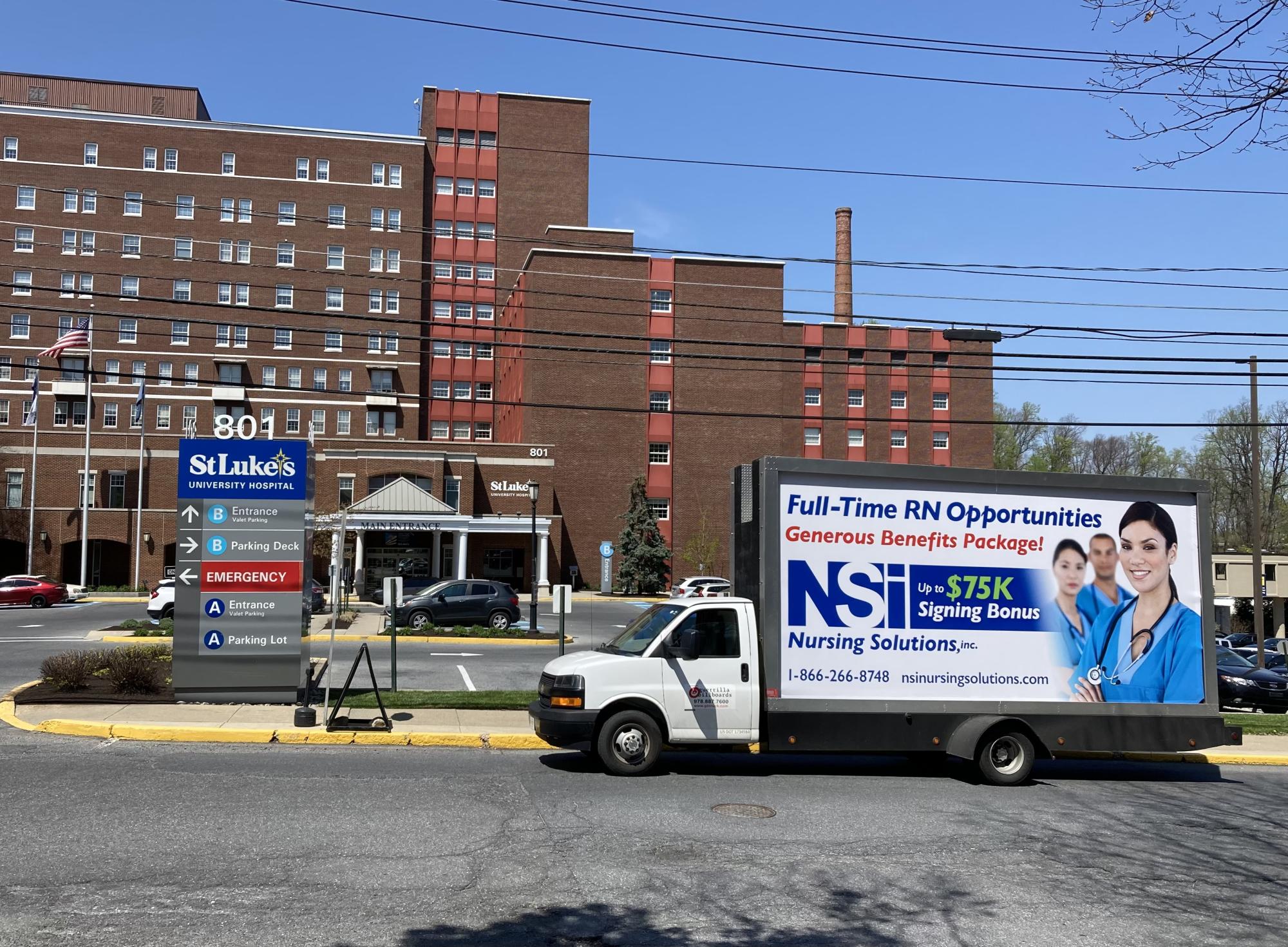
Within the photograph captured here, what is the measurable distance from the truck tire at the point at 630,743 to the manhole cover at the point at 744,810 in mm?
1448

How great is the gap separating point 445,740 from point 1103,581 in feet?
27.8

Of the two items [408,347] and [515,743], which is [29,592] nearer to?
[408,347]

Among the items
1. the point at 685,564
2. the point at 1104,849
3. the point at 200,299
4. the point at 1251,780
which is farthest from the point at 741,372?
the point at 1104,849

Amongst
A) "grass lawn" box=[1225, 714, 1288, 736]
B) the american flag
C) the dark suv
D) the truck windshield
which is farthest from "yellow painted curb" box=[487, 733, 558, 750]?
the american flag

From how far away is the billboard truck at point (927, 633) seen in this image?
12.4 meters

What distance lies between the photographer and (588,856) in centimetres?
875

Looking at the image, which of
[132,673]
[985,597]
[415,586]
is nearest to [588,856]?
[985,597]

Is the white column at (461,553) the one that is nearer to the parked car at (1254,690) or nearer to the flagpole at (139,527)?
the flagpole at (139,527)

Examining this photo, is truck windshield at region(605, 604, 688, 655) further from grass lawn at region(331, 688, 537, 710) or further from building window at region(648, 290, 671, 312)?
building window at region(648, 290, 671, 312)

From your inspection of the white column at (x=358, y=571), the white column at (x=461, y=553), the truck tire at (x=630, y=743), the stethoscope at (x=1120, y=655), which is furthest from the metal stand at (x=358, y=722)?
the white column at (x=461, y=553)

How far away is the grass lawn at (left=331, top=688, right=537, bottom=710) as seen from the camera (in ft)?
54.2

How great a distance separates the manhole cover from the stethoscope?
15.9 feet

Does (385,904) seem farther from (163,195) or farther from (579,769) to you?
(163,195)

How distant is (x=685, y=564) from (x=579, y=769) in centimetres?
5325
